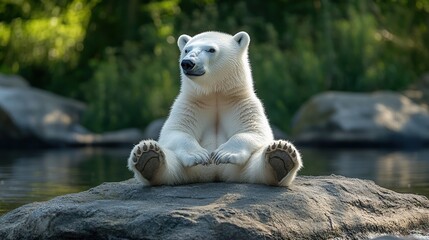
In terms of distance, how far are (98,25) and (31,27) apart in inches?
69.5

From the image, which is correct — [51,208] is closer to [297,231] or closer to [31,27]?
[297,231]

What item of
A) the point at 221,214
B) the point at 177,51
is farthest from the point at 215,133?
the point at 177,51

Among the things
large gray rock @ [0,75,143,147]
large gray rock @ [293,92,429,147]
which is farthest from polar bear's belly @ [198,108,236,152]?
large gray rock @ [0,75,143,147]

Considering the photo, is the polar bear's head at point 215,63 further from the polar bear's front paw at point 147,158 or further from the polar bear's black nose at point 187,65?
the polar bear's front paw at point 147,158

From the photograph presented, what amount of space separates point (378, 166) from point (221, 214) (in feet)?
25.4

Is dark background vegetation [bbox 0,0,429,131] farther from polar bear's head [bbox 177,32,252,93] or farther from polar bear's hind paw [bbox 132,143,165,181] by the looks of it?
polar bear's hind paw [bbox 132,143,165,181]

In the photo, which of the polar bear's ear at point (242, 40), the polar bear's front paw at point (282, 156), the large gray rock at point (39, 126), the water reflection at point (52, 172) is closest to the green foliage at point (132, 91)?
the large gray rock at point (39, 126)

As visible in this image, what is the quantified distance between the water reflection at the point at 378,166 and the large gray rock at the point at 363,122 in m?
0.98

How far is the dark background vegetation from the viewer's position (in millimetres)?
21250

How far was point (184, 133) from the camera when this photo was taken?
667cm

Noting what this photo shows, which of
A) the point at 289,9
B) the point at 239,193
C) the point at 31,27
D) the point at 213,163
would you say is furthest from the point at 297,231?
the point at 31,27

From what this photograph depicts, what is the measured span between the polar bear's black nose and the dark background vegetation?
1382cm

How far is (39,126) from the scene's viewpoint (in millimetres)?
19719

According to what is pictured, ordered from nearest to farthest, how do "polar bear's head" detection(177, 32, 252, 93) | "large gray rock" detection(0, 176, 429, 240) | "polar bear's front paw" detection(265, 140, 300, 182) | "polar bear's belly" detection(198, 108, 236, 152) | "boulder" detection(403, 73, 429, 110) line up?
"large gray rock" detection(0, 176, 429, 240), "polar bear's front paw" detection(265, 140, 300, 182), "polar bear's head" detection(177, 32, 252, 93), "polar bear's belly" detection(198, 108, 236, 152), "boulder" detection(403, 73, 429, 110)
